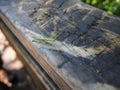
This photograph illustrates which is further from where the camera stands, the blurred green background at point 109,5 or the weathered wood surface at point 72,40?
the blurred green background at point 109,5

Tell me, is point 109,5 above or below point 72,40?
below

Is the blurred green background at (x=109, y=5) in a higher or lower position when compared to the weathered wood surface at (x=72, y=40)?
lower

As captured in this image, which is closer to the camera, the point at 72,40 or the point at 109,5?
the point at 72,40

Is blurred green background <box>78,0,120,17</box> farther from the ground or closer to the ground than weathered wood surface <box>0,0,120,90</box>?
closer to the ground

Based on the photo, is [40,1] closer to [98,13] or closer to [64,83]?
[98,13]

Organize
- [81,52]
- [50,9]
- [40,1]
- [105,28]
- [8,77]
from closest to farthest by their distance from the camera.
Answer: [81,52] < [105,28] < [50,9] < [40,1] < [8,77]

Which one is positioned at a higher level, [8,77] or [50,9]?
[50,9]

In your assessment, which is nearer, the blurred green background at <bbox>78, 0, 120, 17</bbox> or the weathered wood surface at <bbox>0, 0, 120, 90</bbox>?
the weathered wood surface at <bbox>0, 0, 120, 90</bbox>

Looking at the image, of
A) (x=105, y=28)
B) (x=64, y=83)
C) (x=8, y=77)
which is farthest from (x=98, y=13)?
(x=8, y=77)
